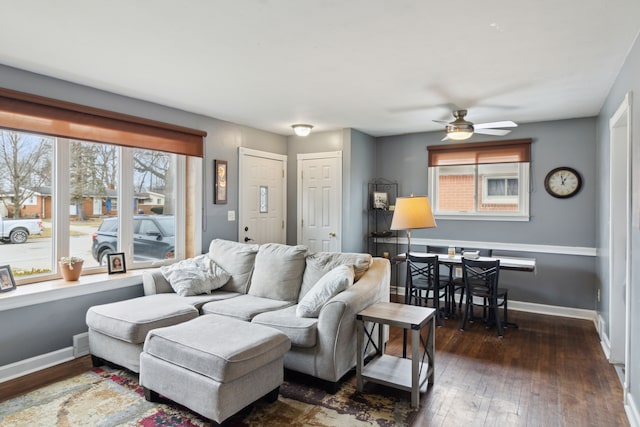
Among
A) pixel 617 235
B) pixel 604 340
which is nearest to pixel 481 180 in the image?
pixel 617 235

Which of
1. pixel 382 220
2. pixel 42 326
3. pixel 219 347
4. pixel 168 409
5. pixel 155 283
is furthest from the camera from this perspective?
pixel 382 220

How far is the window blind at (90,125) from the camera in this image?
303 cm

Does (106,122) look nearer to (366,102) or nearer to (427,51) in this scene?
(366,102)

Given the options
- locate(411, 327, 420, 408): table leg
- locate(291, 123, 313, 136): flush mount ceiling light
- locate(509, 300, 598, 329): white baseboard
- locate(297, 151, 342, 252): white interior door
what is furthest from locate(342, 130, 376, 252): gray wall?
locate(411, 327, 420, 408): table leg

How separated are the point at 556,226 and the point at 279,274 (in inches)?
140

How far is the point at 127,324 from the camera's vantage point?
9.47ft

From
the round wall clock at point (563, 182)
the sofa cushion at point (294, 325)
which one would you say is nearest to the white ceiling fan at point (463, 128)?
the round wall clock at point (563, 182)

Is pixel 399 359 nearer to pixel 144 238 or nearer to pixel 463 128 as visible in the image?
pixel 463 128

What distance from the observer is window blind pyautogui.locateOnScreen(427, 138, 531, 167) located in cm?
506

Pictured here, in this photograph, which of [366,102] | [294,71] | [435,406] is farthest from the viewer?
[366,102]

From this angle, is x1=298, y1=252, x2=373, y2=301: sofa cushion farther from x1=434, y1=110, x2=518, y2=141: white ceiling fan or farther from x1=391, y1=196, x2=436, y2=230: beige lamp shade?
x1=434, y1=110, x2=518, y2=141: white ceiling fan

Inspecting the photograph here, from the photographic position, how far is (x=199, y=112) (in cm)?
445

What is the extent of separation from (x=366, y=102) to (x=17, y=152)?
3.18m

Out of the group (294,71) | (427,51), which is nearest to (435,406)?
(427,51)
